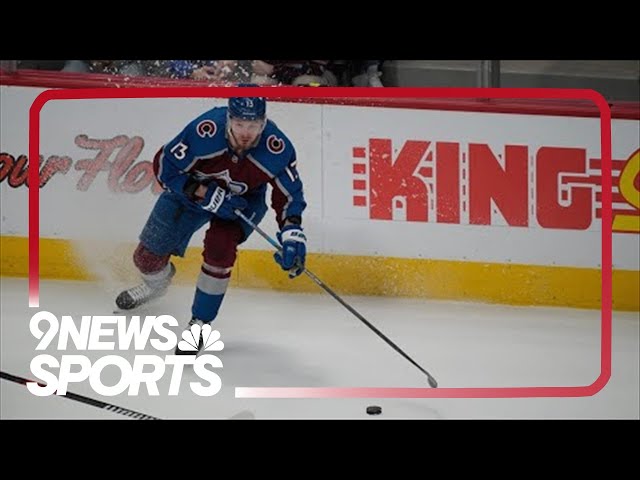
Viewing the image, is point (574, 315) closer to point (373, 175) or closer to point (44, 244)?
point (373, 175)

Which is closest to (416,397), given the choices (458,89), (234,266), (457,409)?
(457,409)

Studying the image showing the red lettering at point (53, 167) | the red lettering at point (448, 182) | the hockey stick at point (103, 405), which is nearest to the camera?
the hockey stick at point (103, 405)

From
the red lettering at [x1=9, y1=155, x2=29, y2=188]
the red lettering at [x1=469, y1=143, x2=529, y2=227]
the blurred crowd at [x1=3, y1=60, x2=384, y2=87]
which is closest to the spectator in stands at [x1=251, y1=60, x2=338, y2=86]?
the blurred crowd at [x1=3, y1=60, x2=384, y2=87]

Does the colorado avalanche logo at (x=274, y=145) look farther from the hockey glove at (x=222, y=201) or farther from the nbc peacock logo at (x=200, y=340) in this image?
the nbc peacock logo at (x=200, y=340)

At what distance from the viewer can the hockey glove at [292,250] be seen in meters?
3.15

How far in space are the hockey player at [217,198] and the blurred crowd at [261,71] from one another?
8 cm

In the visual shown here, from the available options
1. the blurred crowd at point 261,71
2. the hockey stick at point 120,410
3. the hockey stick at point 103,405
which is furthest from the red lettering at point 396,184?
the hockey stick at point 103,405

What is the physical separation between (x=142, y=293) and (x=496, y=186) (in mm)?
1125

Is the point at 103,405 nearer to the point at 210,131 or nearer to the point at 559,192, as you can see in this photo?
the point at 210,131

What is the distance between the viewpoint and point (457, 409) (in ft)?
9.72

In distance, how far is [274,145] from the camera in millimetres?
3137

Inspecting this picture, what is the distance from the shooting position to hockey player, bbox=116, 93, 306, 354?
3.10 m

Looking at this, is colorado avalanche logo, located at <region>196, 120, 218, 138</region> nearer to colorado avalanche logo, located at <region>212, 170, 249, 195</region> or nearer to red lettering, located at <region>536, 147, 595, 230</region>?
colorado avalanche logo, located at <region>212, 170, 249, 195</region>

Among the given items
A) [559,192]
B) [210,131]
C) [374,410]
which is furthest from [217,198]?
[559,192]
